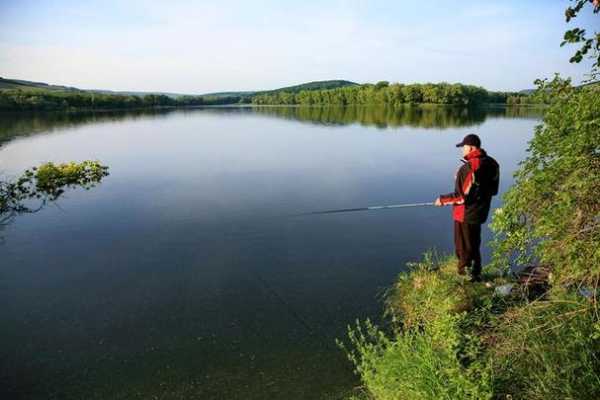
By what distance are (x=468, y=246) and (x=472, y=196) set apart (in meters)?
0.86

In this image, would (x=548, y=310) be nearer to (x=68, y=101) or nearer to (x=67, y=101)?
(x=67, y=101)

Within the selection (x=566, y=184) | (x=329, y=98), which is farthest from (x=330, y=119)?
(x=329, y=98)

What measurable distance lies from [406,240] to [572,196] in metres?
6.53

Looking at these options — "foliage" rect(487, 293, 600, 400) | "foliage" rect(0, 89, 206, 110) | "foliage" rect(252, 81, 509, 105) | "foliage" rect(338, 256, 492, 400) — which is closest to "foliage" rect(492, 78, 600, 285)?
"foliage" rect(487, 293, 600, 400)

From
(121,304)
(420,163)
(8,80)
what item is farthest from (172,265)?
(8,80)

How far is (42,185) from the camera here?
15.2m

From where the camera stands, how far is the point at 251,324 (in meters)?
6.04

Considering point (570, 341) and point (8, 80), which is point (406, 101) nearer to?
point (570, 341)

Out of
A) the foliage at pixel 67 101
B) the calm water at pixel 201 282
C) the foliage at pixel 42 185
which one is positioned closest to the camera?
the calm water at pixel 201 282

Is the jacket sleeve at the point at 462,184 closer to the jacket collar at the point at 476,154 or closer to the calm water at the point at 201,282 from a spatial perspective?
the jacket collar at the point at 476,154

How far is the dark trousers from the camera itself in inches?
237

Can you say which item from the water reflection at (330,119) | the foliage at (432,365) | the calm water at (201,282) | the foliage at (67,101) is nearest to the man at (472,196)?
the foliage at (432,365)

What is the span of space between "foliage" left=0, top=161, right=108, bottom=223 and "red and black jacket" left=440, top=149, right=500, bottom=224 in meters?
12.8

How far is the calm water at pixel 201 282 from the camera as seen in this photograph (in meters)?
4.96
